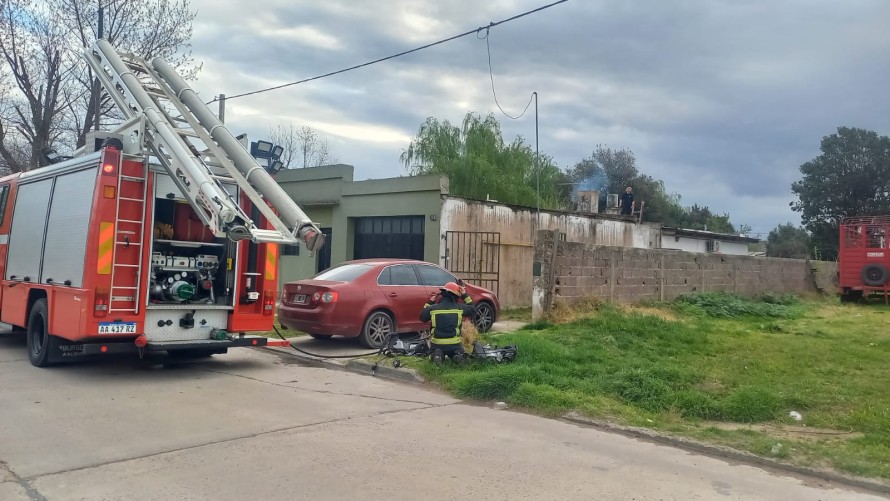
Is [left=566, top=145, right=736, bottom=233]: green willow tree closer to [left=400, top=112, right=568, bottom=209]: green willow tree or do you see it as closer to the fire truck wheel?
[left=400, top=112, right=568, bottom=209]: green willow tree

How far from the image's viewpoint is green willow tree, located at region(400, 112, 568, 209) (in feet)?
94.3

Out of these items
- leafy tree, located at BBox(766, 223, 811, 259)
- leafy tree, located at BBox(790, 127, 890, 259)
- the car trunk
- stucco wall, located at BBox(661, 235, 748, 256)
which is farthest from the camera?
leafy tree, located at BBox(766, 223, 811, 259)

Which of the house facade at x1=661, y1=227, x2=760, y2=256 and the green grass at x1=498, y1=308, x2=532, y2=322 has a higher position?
the house facade at x1=661, y1=227, x2=760, y2=256

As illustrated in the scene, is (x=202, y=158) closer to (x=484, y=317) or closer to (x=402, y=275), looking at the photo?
(x=402, y=275)

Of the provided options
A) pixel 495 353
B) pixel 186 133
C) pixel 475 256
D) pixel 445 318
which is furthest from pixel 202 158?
pixel 475 256

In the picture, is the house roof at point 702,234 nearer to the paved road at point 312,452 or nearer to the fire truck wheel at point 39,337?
the paved road at point 312,452

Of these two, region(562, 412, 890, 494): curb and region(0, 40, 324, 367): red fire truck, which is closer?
region(562, 412, 890, 494): curb

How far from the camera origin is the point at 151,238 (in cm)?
854

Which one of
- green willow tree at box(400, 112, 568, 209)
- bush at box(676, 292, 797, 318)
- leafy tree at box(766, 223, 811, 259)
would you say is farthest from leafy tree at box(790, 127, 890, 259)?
bush at box(676, 292, 797, 318)

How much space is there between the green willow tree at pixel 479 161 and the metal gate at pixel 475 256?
11.3 metres

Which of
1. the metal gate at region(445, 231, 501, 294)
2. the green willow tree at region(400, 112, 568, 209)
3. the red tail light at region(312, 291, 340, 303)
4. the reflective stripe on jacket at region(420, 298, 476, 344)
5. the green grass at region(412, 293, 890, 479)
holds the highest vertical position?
the green willow tree at region(400, 112, 568, 209)

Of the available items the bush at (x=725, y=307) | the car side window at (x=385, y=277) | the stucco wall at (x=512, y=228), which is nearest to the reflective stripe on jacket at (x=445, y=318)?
the car side window at (x=385, y=277)

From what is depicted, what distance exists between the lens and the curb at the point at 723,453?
5168mm

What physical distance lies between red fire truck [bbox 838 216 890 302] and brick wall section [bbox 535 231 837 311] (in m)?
1.77
